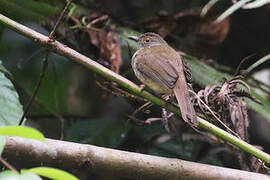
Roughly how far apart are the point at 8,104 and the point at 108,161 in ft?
2.40

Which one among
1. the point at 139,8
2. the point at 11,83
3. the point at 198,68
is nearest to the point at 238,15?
the point at 139,8

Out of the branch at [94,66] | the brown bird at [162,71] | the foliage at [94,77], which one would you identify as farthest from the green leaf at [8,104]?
the brown bird at [162,71]

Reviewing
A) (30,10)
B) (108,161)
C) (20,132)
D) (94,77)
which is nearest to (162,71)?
(94,77)

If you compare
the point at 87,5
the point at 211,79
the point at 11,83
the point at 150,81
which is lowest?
the point at 11,83

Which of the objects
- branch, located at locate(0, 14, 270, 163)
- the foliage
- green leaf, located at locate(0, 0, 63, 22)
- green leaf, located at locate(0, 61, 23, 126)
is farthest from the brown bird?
green leaf, located at locate(0, 61, 23, 126)

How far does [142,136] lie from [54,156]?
5.95 feet

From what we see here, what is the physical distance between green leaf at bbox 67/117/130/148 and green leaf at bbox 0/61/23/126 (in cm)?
118

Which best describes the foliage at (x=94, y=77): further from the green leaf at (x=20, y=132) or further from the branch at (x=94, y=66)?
the green leaf at (x=20, y=132)

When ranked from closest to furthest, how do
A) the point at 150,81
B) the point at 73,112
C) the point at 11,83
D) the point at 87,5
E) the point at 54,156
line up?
the point at 54,156 → the point at 11,83 → the point at 150,81 → the point at 87,5 → the point at 73,112

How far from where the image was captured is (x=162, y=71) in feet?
9.47

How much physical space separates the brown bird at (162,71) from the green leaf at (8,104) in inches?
31.4

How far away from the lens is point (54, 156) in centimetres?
192

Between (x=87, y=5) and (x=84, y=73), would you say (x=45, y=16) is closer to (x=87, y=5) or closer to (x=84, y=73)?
(x=87, y=5)

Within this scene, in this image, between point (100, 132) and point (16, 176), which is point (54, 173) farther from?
point (100, 132)
